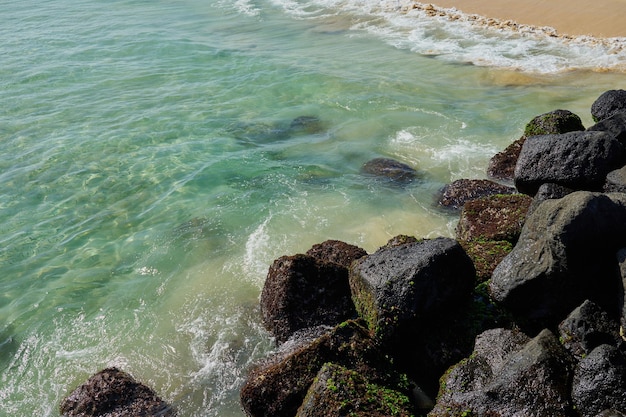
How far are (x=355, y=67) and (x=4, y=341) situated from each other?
50.2 feet

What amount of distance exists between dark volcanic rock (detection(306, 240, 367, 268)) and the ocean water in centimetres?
131

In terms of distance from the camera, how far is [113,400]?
22.7 feet

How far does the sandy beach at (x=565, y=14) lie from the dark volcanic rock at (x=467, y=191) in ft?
43.0

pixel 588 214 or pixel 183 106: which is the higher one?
pixel 588 214

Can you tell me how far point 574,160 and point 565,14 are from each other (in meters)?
16.7

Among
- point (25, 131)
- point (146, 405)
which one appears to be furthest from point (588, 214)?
point (25, 131)

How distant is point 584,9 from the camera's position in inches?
873

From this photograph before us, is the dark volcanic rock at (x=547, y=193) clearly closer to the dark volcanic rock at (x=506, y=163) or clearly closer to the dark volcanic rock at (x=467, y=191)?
the dark volcanic rock at (x=467, y=191)

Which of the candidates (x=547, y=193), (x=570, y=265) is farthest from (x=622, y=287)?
(x=547, y=193)

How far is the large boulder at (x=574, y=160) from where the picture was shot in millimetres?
8461

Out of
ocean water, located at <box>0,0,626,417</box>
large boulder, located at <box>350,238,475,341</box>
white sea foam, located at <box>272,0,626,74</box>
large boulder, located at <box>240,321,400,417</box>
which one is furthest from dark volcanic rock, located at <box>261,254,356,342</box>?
white sea foam, located at <box>272,0,626,74</box>

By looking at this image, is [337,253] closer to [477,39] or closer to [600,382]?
[600,382]

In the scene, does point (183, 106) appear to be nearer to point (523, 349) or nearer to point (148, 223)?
point (148, 223)

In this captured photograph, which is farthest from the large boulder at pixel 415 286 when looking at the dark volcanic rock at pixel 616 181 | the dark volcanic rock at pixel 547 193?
the dark volcanic rock at pixel 616 181
